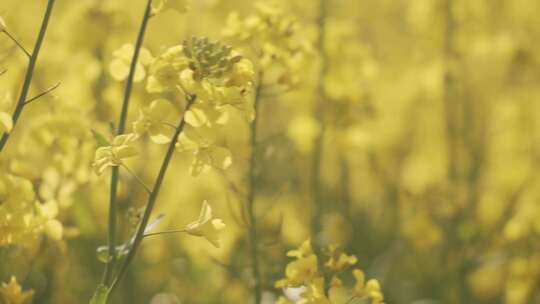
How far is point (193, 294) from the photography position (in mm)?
3836

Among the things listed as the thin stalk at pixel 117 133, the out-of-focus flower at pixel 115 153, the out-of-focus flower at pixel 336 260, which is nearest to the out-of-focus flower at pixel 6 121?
the out-of-focus flower at pixel 115 153

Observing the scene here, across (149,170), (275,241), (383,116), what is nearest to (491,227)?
(383,116)

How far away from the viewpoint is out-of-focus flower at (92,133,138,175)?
187 cm

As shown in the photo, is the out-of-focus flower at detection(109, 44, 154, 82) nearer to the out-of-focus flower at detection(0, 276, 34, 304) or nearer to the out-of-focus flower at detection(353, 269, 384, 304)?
the out-of-focus flower at detection(0, 276, 34, 304)

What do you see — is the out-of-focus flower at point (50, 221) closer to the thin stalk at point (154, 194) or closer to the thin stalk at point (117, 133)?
the thin stalk at point (117, 133)

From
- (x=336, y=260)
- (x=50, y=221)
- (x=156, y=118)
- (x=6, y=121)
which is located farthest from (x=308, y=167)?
A: (x=6, y=121)

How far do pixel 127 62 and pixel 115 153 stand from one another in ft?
1.13

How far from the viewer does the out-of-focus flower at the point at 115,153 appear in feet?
6.14

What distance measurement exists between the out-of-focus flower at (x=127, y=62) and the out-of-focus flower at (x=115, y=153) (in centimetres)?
23

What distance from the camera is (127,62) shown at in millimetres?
2154

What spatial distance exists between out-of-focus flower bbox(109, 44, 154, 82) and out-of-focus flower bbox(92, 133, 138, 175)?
0.23 metres

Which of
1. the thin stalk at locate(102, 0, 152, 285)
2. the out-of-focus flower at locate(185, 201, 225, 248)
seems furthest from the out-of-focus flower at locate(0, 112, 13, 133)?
the out-of-focus flower at locate(185, 201, 225, 248)

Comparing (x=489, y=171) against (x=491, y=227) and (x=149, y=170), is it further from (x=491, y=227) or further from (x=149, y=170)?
(x=149, y=170)

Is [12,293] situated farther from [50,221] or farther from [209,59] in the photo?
[209,59]
